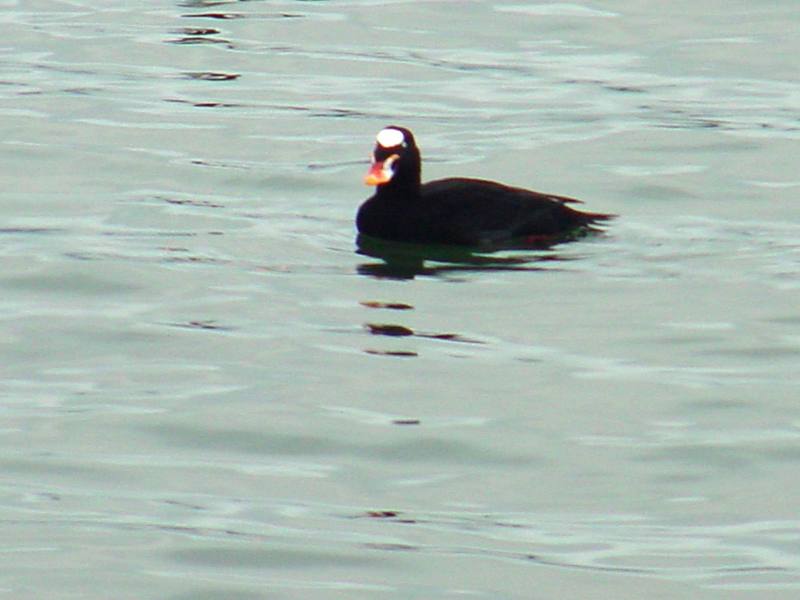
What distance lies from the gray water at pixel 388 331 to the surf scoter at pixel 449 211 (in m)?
0.26

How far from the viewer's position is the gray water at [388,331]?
8.15 m

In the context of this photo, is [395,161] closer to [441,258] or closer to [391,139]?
[391,139]

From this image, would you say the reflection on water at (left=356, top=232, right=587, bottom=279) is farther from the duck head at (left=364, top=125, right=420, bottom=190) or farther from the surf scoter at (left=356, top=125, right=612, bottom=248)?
the duck head at (left=364, top=125, right=420, bottom=190)

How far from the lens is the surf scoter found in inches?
523

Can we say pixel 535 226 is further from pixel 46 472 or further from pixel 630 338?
pixel 46 472

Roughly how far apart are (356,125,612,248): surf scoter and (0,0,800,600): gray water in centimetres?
26

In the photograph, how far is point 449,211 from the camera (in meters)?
13.4

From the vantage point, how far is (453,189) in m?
13.6

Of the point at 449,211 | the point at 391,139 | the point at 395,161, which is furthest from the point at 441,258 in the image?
the point at 391,139

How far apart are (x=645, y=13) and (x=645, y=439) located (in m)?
12.9

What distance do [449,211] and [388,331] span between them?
7.29 ft

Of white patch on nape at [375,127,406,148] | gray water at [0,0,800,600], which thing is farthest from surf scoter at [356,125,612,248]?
gray water at [0,0,800,600]

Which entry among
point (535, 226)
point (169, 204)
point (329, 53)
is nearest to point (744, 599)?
point (535, 226)

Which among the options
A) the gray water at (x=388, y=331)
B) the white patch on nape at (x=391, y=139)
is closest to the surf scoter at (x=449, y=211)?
the white patch on nape at (x=391, y=139)
